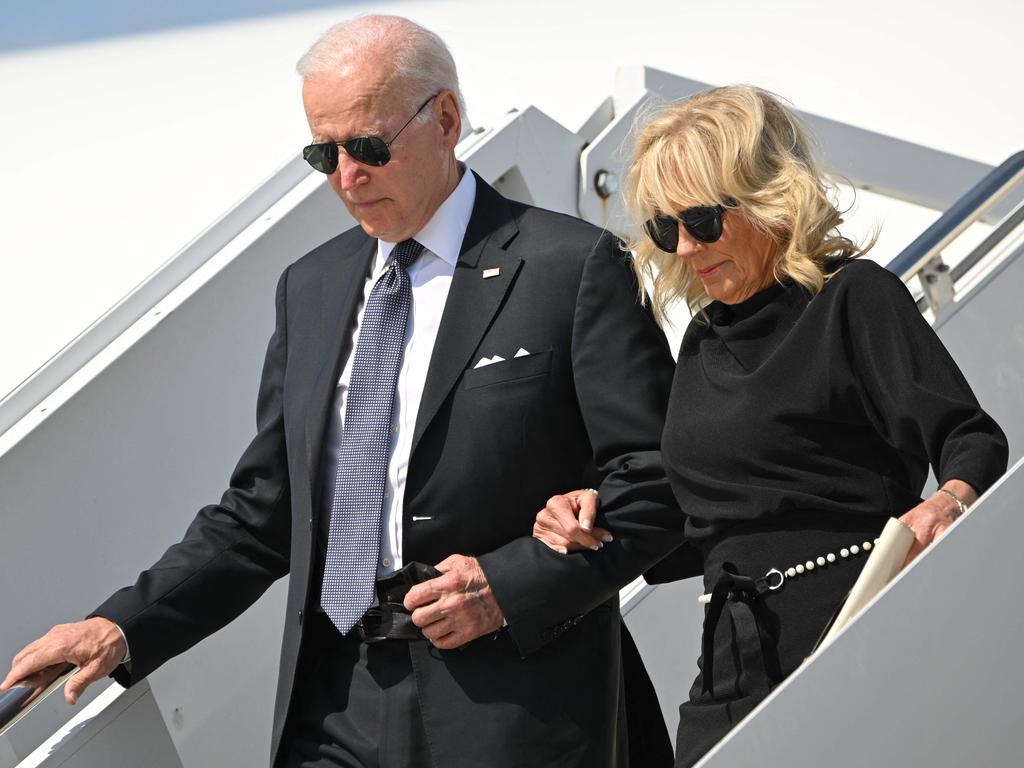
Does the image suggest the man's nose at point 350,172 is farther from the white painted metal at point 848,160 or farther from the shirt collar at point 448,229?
the white painted metal at point 848,160

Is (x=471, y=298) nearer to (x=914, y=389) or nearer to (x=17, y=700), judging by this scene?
(x=914, y=389)

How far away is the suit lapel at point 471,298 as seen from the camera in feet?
6.66

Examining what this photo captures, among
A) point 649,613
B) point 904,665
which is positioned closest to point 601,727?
point 904,665

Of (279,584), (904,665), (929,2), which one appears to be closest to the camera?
(904,665)

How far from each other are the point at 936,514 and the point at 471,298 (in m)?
0.79

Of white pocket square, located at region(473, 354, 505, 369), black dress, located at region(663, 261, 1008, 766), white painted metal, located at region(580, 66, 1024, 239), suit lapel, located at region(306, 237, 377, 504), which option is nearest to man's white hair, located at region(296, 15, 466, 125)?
suit lapel, located at region(306, 237, 377, 504)

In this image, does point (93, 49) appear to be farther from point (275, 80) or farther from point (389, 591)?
point (389, 591)

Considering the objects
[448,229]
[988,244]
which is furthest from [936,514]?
[988,244]

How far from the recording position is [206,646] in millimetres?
2568

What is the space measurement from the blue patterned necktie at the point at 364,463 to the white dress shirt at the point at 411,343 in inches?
0.5

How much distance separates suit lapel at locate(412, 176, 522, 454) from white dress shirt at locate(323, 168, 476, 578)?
0.02 metres

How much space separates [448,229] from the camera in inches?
84.8

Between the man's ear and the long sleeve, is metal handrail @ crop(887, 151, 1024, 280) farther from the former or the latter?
the long sleeve

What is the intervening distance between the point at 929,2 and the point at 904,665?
6.22 metres
